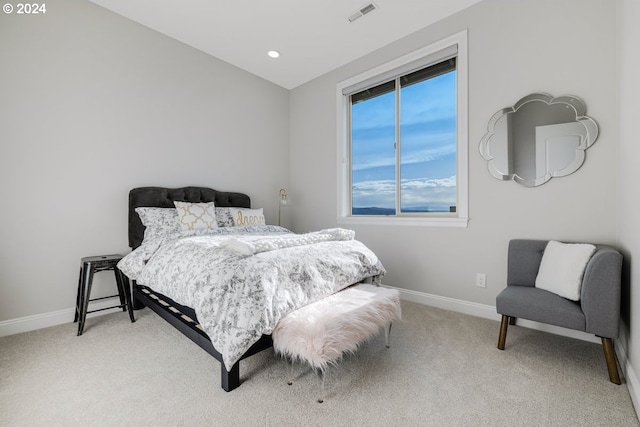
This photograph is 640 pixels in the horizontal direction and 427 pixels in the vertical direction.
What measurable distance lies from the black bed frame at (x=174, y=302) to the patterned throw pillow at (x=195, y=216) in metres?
0.22

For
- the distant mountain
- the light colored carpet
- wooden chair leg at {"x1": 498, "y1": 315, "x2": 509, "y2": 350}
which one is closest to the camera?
the light colored carpet

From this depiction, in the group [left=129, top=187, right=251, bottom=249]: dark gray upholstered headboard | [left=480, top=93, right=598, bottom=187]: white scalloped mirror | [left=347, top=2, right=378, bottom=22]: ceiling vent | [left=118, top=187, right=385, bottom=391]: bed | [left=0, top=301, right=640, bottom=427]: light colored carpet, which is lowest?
[left=0, top=301, right=640, bottom=427]: light colored carpet

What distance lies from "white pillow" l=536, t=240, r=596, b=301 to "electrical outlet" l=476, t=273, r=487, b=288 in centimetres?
53

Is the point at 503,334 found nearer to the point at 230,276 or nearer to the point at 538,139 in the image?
the point at 538,139

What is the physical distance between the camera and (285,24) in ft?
9.50

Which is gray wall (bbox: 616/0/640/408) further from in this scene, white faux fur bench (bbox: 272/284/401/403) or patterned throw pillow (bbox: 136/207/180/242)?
patterned throw pillow (bbox: 136/207/180/242)

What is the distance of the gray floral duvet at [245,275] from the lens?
1.47 meters

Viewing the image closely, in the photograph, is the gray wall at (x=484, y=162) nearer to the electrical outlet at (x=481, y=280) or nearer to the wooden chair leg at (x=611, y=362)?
the electrical outlet at (x=481, y=280)

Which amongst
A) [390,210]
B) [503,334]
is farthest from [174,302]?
[390,210]

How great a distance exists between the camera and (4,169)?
2.21 metres

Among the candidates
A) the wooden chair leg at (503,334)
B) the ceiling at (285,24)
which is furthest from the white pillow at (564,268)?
the ceiling at (285,24)

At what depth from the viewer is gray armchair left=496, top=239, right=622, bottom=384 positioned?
1.56 m

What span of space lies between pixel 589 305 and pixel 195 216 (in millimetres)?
3064

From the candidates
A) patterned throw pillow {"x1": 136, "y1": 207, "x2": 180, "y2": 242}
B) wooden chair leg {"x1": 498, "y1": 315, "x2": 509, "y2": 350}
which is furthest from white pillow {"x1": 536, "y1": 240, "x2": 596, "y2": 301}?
patterned throw pillow {"x1": 136, "y1": 207, "x2": 180, "y2": 242}
